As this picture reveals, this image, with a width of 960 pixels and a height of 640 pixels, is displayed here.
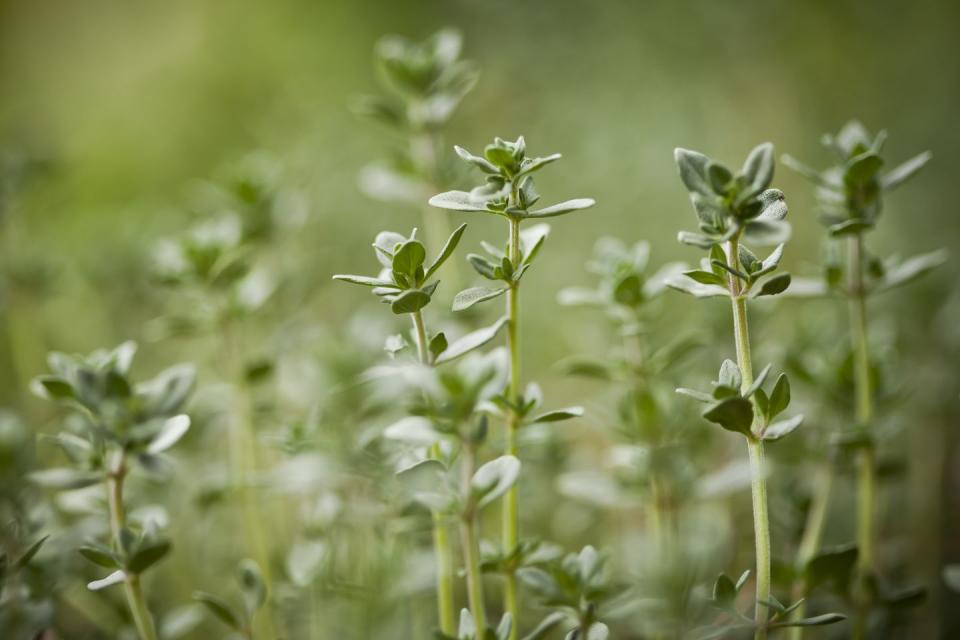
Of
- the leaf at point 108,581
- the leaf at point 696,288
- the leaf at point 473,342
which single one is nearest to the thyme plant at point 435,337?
the leaf at point 473,342

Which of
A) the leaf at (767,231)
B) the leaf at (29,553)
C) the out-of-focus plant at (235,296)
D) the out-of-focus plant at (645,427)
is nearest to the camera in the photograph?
the leaf at (767,231)

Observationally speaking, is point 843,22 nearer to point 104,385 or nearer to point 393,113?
point 393,113

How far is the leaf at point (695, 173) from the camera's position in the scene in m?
0.53

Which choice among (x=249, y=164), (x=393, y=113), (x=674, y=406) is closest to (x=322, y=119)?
(x=249, y=164)

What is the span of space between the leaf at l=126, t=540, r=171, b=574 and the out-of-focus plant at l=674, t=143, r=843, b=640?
15.8 inches

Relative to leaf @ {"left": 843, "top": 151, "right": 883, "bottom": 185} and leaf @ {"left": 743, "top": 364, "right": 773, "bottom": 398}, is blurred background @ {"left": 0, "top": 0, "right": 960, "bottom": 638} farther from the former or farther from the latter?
leaf @ {"left": 743, "top": 364, "right": 773, "bottom": 398}

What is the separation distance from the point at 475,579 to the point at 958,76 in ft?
6.17

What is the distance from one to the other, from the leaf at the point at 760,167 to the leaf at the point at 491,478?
9.6 inches

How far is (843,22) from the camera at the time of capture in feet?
6.47

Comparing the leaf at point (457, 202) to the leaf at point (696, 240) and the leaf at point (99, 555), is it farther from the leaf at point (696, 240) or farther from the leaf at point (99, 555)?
the leaf at point (99, 555)

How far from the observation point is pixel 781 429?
1.76ft

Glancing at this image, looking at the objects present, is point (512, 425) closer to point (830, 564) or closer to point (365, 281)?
point (365, 281)

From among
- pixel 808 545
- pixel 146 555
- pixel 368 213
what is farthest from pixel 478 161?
pixel 368 213

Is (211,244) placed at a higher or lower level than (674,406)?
higher
